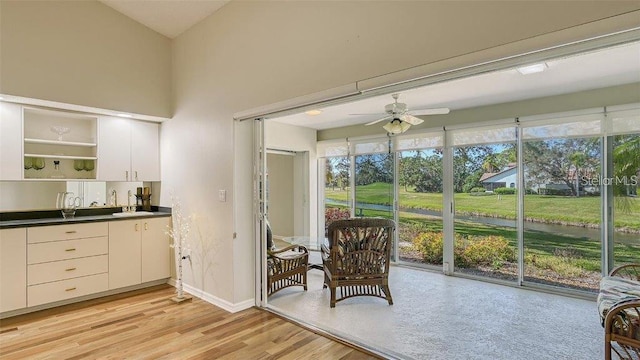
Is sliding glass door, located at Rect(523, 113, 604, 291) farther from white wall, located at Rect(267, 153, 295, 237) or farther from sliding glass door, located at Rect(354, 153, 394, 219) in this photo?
white wall, located at Rect(267, 153, 295, 237)

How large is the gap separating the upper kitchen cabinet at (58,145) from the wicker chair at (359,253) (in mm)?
3109

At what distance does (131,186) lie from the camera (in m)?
4.41

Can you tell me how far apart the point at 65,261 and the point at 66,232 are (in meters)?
0.31

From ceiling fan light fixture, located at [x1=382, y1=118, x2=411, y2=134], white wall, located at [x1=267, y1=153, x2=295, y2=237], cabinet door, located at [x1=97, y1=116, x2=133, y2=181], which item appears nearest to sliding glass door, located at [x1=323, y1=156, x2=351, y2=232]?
white wall, located at [x1=267, y1=153, x2=295, y2=237]

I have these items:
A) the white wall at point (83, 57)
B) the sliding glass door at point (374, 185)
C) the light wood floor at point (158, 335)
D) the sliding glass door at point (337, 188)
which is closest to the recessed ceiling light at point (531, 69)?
the sliding glass door at point (374, 185)

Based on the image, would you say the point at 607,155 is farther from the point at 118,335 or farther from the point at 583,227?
the point at 118,335

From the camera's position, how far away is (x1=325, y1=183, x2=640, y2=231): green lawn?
149 inches

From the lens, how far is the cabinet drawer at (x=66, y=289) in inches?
130

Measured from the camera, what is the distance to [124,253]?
12.8 feet

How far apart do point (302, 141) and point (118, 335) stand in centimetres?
432

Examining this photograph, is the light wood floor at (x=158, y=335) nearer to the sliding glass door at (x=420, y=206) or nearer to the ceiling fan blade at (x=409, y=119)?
the ceiling fan blade at (x=409, y=119)

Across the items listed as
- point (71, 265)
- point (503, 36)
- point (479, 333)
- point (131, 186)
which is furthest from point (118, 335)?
point (503, 36)

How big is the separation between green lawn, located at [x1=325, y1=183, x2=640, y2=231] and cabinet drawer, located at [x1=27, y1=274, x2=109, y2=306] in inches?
164

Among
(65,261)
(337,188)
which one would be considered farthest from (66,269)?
(337,188)
